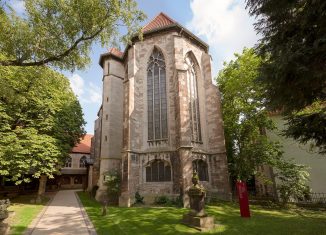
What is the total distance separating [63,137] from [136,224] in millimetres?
13838

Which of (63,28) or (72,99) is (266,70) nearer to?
(63,28)

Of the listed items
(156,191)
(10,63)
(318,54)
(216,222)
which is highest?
(10,63)

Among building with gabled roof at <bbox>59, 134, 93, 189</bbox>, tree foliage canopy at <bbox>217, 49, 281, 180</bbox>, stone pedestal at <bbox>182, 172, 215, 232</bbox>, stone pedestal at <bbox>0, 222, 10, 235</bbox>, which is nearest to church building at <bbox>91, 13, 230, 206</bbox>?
tree foliage canopy at <bbox>217, 49, 281, 180</bbox>

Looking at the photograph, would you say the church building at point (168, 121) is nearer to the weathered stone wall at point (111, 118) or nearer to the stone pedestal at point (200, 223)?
the weathered stone wall at point (111, 118)

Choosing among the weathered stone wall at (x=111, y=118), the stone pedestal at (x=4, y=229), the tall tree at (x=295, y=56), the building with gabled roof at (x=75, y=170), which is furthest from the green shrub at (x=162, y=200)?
the building with gabled roof at (x=75, y=170)

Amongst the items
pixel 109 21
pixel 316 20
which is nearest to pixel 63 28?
pixel 109 21

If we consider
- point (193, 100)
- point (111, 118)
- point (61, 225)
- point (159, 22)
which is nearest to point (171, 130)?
point (193, 100)

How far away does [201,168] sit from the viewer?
18.9 metres

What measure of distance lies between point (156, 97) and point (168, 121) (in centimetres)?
260

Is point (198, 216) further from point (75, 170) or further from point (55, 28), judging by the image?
point (75, 170)

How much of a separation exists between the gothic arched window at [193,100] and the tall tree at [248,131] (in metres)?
3.53

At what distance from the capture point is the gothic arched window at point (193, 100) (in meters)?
19.5

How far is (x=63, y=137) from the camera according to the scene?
70.6ft

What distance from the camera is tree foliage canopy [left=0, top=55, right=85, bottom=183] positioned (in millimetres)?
14382
